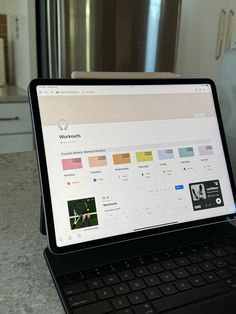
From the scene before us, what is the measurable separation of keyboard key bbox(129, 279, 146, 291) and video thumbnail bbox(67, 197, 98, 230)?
0.31ft

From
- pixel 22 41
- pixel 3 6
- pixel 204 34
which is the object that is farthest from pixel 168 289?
pixel 3 6

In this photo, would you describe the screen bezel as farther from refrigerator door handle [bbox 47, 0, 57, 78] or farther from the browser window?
refrigerator door handle [bbox 47, 0, 57, 78]

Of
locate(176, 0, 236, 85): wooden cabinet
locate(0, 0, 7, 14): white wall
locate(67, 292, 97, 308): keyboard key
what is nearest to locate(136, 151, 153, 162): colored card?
locate(67, 292, 97, 308): keyboard key

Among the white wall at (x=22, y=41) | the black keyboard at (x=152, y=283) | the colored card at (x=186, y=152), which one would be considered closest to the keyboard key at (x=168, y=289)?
the black keyboard at (x=152, y=283)

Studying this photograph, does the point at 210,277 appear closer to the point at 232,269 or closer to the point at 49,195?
the point at 232,269

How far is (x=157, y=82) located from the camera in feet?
1.82

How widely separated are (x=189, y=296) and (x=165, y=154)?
8.6 inches

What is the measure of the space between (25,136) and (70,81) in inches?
59.2

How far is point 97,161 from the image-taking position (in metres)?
0.48

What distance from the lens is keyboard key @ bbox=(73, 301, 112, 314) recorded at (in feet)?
1.21

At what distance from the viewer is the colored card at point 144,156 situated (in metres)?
0.51

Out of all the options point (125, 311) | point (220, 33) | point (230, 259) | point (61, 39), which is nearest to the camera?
point (125, 311)

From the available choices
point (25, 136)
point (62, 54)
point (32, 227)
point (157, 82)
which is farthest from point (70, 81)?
point (25, 136)

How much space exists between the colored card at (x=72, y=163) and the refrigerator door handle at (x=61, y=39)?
1409mm
